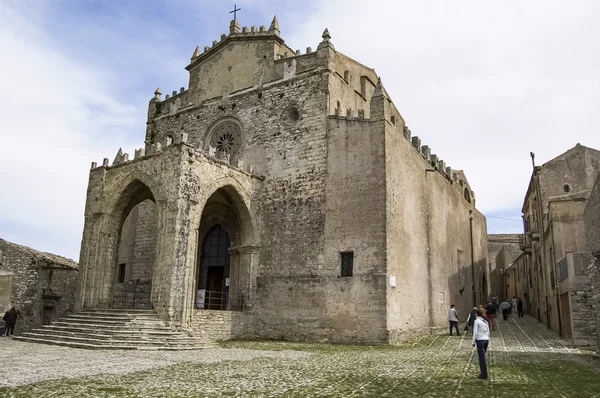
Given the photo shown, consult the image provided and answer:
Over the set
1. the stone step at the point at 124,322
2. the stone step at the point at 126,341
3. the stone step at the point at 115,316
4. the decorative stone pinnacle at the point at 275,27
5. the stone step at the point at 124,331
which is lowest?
the stone step at the point at 126,341

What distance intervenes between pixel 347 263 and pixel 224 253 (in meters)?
5.76

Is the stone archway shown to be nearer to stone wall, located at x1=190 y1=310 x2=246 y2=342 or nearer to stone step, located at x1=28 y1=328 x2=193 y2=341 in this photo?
stone step, located at x1=28 y1=328 x2=193 y2=341

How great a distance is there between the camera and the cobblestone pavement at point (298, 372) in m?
6.83

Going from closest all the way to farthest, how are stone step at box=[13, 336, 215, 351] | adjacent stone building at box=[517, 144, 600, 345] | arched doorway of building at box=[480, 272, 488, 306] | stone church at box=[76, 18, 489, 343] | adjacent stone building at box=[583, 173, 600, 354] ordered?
adjacent stone building at box=[583, 173, 600, 354], stone step at box=[13, 336, 215, 351], adjacent stone building at box=[517, 144, 600, 345], stone church at box=[76, 18, 489, 343], arched doorway of building at box=[480, 272, 488, 306]

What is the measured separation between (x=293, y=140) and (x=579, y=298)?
10.9 metres

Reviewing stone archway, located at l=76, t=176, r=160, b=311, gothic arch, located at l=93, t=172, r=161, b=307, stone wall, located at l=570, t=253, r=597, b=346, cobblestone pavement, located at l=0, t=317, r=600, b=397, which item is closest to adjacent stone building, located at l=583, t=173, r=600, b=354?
cobblestone pavement, located at l=0, t=317, r=600, b=397

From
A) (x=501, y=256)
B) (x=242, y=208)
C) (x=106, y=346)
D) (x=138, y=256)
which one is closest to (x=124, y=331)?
(x=106, y=346)

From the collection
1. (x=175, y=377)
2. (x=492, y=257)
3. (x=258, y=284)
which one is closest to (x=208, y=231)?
(x=258, y=284)

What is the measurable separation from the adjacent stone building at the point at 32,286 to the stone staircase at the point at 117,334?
5914mm

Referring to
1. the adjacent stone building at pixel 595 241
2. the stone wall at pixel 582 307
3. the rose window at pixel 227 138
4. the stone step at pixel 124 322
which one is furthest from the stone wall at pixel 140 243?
the adjacent stone building at pixel 595 241

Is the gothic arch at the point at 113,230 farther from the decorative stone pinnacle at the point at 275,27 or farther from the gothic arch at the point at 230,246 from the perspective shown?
the decorative stone pinnacle at the point at 275,27

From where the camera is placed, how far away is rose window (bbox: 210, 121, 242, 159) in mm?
20484

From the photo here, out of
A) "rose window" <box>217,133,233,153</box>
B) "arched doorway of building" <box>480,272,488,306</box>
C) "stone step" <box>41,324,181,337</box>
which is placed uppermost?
"rose window" <box>217,133,233,153</box>

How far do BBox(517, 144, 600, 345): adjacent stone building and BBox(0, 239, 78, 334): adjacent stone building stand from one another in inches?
779
